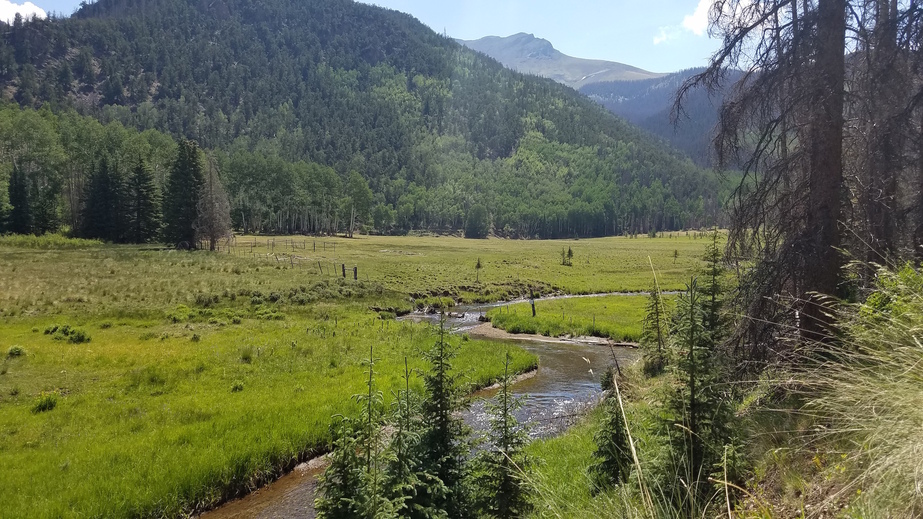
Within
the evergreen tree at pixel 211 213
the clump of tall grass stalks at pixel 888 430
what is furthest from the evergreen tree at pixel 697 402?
the evergreen tree at pixel 211 213

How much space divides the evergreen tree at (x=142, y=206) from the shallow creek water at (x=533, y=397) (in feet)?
201

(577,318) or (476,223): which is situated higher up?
(476,223)

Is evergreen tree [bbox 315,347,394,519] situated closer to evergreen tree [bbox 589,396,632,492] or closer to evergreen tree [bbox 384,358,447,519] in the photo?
evergreen tree [bbox 384,358,447,519]

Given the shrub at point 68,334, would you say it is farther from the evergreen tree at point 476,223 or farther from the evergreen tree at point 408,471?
the evergreen tree at point 476,223

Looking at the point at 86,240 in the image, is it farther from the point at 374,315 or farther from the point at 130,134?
the point at 374,315

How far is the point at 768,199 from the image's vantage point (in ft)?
29.7

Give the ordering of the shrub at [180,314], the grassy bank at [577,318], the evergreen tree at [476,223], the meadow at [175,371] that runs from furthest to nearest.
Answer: the evergreen tree at [476,223] → the grassy bank at [577,318] → the shrub at [180,314] → the meadow at [175,371]

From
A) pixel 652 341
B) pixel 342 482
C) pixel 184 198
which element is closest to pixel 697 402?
pixel 342 482

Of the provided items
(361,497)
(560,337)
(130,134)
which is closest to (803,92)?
(361,497)

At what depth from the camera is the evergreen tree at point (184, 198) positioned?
213 feet

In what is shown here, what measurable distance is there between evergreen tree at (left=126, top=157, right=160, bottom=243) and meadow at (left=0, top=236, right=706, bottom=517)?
98.2 ft

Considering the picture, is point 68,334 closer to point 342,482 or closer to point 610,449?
point 342,482

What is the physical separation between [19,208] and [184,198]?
30.6 m

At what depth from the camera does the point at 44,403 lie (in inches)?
564
